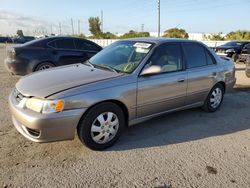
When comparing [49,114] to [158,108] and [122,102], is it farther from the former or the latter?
[158,108]

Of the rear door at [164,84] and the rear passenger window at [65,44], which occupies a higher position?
the rear passenger window at [65,44]

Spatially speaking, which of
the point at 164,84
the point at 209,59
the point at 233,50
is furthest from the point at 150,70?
the point at 233,50

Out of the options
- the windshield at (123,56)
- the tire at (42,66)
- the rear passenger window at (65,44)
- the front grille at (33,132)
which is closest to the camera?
the front grille at (33,132)

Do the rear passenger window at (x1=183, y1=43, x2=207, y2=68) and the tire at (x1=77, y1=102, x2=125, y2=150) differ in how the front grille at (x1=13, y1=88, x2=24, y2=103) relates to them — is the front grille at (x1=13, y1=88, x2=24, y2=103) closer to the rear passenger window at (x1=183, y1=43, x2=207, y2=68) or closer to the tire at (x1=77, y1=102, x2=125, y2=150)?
the tire at (x1=77, y1=102, x2=125, y2=150)

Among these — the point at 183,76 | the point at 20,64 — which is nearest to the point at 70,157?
the point at 183,76

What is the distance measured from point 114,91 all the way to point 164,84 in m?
1.01

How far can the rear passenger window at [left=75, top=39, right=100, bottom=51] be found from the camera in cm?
827

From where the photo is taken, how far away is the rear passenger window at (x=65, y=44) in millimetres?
7943

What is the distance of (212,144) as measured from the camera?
3873mm

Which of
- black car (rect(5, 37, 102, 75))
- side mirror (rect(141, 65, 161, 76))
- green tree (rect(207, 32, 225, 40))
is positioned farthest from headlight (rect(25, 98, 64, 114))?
green tree (rect(207, 32, 225, 40))

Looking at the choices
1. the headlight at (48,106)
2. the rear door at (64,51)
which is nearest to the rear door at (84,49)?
the rear door at (64,51)

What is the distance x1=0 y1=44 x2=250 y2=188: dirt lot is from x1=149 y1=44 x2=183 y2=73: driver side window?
1054 millimetres

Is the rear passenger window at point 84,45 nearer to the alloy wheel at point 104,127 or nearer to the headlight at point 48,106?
the alloy wheel at point 104,127

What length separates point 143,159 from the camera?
11.1ft
